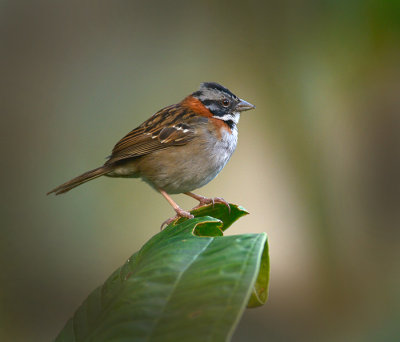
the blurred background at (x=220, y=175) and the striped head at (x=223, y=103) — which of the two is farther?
the blurred background at (x=220, y=175)

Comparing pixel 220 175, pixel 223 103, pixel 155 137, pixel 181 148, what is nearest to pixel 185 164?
pixel 181 148

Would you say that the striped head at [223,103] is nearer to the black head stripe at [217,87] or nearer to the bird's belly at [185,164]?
the black head stripe at [217,87]

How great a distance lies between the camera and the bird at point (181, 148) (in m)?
4.52

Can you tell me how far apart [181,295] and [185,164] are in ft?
10.5

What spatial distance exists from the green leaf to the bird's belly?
2670 mm

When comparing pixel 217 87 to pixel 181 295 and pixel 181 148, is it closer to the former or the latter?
pixel 181 148

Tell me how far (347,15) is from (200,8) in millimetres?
3037

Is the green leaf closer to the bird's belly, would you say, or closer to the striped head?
the bird's belly

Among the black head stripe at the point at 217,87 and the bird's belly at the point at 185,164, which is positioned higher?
the black head stripe at the point at 217,87

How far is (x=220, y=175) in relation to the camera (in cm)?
693

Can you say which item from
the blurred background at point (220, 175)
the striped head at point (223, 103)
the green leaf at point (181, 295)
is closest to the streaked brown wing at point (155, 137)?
the striped head at point (223, 103)

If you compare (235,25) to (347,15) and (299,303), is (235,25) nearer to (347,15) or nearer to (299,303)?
(347,15)

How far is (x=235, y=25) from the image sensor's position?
290 inches

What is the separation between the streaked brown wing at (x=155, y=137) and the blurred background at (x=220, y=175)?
2072mm
